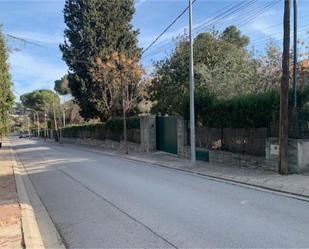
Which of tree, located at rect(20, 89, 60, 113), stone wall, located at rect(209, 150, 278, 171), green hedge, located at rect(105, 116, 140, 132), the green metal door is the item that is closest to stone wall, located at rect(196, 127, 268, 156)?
stone wall, located at rect(209, 150, 278, 171)

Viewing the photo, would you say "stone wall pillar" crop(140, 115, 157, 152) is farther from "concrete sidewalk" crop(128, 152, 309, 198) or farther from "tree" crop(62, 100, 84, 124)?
"tree" crop(62, 100, 84, 124)

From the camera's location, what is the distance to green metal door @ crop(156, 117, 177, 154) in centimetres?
2325

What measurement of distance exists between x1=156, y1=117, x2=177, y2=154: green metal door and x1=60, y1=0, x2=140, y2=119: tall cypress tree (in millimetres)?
13980

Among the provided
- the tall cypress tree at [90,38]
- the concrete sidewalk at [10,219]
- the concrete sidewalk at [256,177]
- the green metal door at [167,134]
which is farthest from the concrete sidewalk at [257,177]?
the tall cypress tree at [90,38]

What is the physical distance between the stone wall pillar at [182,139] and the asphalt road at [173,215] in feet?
25.7

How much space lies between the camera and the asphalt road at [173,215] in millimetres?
6082

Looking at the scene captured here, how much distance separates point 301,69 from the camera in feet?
61.6

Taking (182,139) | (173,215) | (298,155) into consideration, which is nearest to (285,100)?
(298,155)

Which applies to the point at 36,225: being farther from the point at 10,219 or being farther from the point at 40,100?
the point at 40,100

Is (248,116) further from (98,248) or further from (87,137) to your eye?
(87,137)

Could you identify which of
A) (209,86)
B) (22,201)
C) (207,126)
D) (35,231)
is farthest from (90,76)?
(35,231)

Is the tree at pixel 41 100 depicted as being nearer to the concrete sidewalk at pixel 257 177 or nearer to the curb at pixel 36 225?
the concrete sidewalk at pixel 257 177

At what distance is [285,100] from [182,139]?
9.10m

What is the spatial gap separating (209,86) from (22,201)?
14.6 meters
